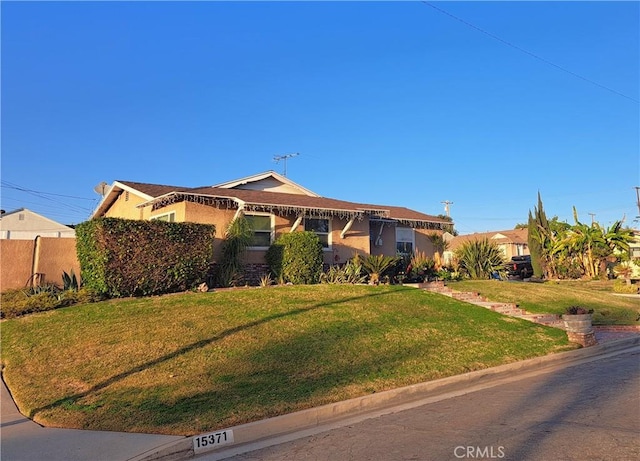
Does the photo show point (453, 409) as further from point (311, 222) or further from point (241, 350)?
point (311, 222)

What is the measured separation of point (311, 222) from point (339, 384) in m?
12.1

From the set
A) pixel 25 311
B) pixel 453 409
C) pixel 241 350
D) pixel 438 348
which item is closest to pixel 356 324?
pixel 438 348

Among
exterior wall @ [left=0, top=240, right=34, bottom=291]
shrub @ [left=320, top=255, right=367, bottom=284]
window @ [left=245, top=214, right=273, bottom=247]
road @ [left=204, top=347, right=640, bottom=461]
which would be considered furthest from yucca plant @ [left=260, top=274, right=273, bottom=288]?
road @ [left=204, top=347, right=640, bottom=461]

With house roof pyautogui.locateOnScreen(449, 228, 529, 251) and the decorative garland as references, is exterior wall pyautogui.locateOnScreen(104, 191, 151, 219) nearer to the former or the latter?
the decorative garland

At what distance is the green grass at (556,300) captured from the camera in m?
16.5

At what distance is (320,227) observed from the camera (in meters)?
19.8

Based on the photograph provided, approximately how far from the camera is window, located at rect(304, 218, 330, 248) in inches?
768

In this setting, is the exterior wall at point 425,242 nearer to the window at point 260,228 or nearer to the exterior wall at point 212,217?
the window at point 260,228

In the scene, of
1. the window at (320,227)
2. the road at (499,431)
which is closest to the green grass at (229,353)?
the road at (499,431)

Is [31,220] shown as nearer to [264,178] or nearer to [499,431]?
[264,178]

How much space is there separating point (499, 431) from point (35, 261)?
13.5 metres

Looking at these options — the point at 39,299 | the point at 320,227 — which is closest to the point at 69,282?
the point at 39,299

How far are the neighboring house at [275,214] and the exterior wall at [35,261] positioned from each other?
3.46 meters

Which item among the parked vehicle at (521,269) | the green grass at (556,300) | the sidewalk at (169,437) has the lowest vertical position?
the sidewalk at (169,437)
